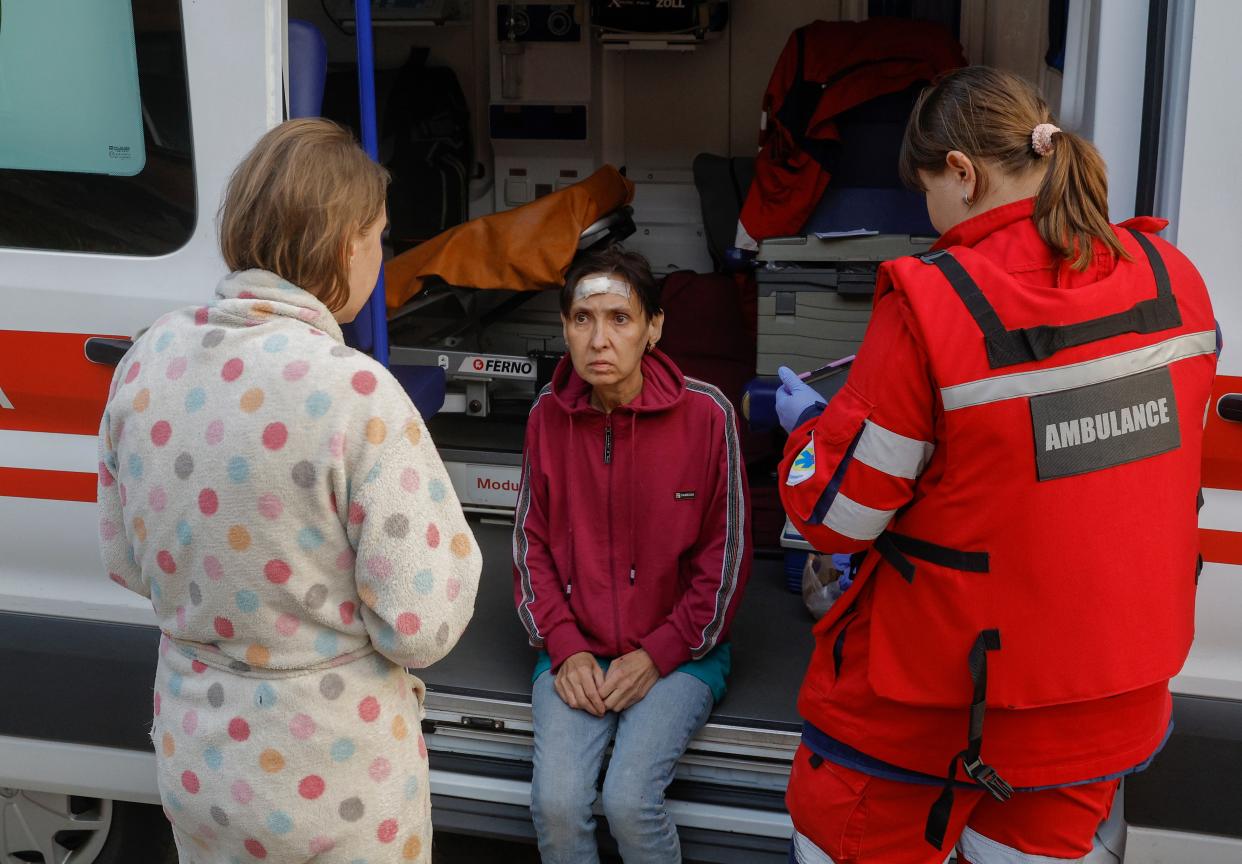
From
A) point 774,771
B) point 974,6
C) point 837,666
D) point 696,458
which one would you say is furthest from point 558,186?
point 837,666

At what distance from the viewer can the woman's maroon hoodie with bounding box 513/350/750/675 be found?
2.52 m

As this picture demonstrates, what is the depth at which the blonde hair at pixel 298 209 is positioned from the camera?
1.42m

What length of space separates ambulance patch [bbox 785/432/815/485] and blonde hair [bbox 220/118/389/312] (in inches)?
25.9

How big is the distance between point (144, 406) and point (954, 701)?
1.10 metres

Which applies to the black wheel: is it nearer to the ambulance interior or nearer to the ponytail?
the ambulance interior

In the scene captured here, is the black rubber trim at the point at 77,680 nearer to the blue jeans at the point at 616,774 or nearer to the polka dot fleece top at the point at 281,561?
the blue jeans at the point at 616,774

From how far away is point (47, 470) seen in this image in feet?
7.89

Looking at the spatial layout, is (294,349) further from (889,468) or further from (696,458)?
(696,458)

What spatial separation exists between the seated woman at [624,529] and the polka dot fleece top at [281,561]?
0.97 meters

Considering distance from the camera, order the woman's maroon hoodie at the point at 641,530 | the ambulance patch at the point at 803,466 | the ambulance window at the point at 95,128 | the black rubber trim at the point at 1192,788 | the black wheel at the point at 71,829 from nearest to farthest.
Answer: the ambulance patch at the point at 803,466 < the black rubber trim at the point at 1192,788 < the ambulance window at the point at 95,128 < the woman's maroon hoodie at the point at 641,530 < the black wheel at the point at 71,829

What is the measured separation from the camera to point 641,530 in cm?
255

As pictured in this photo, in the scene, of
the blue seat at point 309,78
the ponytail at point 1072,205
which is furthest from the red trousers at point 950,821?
the blue seat at point 309,78

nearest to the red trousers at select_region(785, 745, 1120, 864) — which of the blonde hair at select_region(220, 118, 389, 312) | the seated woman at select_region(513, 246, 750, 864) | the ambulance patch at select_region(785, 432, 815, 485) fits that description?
the ambulance patch at select_region(785, 432, 815, 485)

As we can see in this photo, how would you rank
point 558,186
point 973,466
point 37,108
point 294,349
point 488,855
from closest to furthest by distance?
point 294,349 < point 973,466 < point 37,108 < point 488,855 < point 558,186
